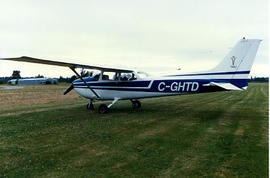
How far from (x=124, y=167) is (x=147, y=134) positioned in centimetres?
230

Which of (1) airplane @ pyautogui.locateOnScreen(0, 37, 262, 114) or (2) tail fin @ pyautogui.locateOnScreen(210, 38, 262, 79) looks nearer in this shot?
(2) tail fin @ pyautogui.locateOnScreen(210, 38, 262, 79)

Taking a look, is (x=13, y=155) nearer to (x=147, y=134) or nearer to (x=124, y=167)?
(x=124, y=167)

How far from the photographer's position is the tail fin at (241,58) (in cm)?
856

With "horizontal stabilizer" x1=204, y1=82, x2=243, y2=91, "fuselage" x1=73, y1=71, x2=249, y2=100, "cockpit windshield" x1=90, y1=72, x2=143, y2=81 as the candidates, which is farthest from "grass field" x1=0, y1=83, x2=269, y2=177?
"cockpit windshield" x1=90, y1=72, x2=143, y2=81

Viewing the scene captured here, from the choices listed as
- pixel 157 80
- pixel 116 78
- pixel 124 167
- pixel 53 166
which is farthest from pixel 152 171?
pixel 116 78

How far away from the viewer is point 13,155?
4.33 meters

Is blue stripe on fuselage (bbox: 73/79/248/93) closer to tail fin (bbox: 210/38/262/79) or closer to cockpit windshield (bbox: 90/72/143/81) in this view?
cockpit windshield (bbox: 90/72/143/81)

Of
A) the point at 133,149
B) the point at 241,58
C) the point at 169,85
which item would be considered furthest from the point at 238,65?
the point at 133,149

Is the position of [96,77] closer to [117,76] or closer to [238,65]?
[117,76]

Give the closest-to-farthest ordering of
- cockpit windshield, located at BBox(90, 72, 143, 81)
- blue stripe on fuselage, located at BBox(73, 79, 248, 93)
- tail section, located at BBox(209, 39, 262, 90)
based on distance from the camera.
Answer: tail section, located at BBox(209, 39, 262, 90), blue stripe on fuselage, located at BBox(73, 79, 248, 93), cockpit windshield, located at BBox(90, 72, 143, 81)

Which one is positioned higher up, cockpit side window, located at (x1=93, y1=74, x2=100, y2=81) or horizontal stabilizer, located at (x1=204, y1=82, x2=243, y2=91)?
cockpit side window, located at (x1=93, y1=74, x2=100, y2=81)

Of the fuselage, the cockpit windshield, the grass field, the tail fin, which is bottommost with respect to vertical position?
the grass field

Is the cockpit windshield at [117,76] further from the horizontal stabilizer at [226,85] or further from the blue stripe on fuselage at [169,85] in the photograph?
the horizontal stabilizer at [226,85]

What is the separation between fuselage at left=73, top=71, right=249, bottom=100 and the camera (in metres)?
9.16
